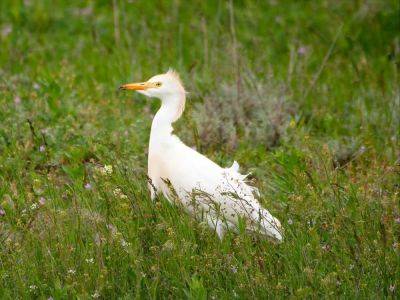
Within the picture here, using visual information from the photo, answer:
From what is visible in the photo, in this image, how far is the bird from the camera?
4887mm

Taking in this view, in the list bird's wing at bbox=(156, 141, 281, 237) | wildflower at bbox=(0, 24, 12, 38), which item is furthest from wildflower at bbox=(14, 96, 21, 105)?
wildflower at bbox=(0, 24, 12, 38)

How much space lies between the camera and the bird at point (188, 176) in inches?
192

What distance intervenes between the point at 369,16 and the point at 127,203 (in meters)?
5.92

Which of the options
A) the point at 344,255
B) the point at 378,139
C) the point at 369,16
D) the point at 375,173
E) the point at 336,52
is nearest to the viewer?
the point at 344,255

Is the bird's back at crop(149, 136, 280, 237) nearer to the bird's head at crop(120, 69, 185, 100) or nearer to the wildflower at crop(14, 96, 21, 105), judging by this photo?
the bird's head at crop(120, 69, 185, 100)

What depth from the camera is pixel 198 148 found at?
618 cm

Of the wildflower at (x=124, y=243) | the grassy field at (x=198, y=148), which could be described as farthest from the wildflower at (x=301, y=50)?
the wildflower at (x=124, y=243)

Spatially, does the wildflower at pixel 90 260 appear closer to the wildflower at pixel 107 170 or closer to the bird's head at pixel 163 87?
the wildflower at pixel 107 170

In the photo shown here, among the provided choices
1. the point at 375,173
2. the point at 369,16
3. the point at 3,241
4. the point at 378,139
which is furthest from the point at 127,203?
the point at 369,16

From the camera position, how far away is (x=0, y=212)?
5.10m

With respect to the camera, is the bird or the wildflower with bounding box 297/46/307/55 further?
the wildflower with bounding box 297/46/307/55

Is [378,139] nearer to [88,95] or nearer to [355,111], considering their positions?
[355,111]

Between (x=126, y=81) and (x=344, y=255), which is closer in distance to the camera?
(x=344, y=255)

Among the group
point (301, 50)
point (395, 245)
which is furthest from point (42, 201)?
point (301, 50)
